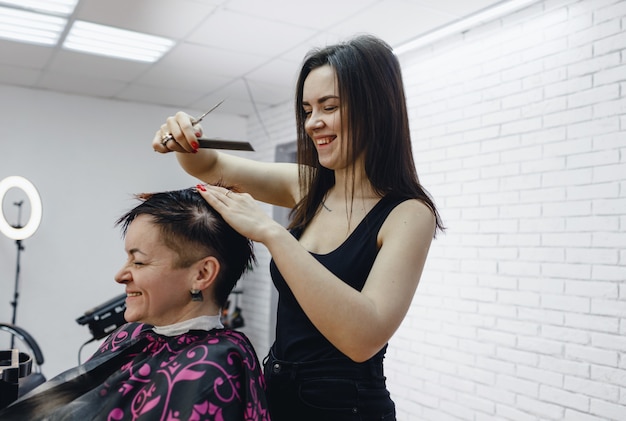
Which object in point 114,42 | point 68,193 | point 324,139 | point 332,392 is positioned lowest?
point 332,392

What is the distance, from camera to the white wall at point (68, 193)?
5.45 m

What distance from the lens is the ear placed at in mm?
1316

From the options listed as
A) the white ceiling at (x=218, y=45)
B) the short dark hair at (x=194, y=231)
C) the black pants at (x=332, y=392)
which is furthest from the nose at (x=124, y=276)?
the white ceiling at (x=218, y=45)

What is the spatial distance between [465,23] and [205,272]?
2.89 m

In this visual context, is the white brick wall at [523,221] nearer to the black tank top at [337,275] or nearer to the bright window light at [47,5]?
the black tank top at [337,275]

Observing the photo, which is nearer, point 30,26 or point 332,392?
point 332,392

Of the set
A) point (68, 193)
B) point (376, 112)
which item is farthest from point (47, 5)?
point (376, 112)

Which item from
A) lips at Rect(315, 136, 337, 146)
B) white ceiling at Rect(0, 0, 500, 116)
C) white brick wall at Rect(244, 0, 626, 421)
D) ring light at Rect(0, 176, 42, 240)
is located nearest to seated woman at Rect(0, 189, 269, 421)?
lips at Rect(315, 136, 337, 146)

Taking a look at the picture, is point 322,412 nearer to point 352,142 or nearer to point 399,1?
point 352,142

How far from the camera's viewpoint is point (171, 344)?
129 centimetres

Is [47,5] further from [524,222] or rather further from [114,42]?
[524,222]

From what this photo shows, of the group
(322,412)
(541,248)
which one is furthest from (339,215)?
(541,248)

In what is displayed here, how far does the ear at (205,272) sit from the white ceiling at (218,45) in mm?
1981

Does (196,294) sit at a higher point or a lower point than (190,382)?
higher
